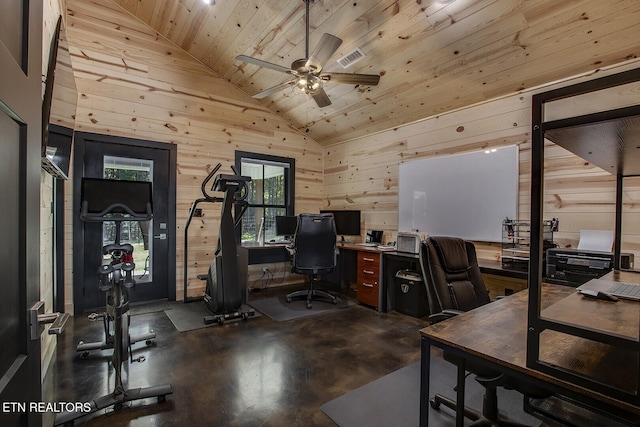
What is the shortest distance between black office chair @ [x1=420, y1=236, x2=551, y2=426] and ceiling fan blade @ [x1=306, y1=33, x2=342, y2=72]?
1761 mm

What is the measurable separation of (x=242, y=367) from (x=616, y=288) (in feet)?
8.32

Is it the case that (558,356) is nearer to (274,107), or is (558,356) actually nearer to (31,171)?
(31,171)

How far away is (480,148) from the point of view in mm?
3590

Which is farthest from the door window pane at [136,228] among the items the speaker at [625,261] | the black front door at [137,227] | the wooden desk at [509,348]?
the speaker at [625,261]

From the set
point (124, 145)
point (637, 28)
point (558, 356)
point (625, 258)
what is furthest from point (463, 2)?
point (124, 145)

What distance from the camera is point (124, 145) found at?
4043mm

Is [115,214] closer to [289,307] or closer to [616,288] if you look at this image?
[289,307]

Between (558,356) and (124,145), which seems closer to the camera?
(558,356)

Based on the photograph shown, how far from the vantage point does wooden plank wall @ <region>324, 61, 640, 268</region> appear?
2766 millimetres

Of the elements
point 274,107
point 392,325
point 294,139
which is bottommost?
point 392,325

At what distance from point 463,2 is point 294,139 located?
133 inches

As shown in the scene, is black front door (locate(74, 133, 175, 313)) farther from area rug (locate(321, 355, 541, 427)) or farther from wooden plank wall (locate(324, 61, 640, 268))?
area rug (locate(321, 355, 541, 427))

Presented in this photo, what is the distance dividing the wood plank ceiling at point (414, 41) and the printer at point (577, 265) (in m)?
1.64

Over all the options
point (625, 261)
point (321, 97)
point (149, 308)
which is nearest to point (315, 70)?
point (321, 97)
